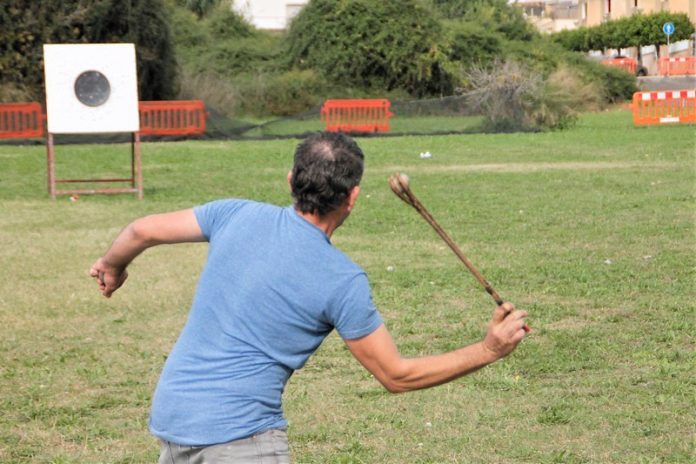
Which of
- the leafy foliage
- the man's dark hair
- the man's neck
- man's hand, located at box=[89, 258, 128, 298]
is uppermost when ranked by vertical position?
the leafy foliage

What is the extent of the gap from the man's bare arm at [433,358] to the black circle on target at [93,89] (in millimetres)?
12930

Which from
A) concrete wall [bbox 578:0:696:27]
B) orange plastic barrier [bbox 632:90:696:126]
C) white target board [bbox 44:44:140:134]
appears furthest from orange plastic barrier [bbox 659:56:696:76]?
white target board [bbox 44:44:140:134]

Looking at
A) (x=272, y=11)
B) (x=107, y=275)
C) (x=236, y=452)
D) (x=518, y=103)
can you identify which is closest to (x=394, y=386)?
(x=236, y=452)

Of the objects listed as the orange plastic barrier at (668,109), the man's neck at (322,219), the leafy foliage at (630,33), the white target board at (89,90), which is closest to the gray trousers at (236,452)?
the man's neck at (322,219)

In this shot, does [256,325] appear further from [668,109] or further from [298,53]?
[298,53]

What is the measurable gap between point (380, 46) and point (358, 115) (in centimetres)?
853

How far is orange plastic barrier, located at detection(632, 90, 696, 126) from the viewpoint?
28031 mm

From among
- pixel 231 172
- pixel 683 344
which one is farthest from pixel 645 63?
pixel 683 344

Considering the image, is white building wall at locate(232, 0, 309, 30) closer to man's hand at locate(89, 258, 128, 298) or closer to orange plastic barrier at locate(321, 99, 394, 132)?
orange plastic barrier at locate(321, 99, 394, 132)

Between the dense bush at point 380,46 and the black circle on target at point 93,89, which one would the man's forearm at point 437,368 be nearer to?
the black circle on target at point 93,89

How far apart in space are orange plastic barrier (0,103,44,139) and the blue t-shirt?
23748 millimetres

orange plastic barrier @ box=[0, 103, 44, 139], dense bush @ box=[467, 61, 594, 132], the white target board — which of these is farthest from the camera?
dense bush @ box=[467, 61, 594, 132]

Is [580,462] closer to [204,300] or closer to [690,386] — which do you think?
→ [690,386]

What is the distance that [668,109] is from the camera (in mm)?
28344
